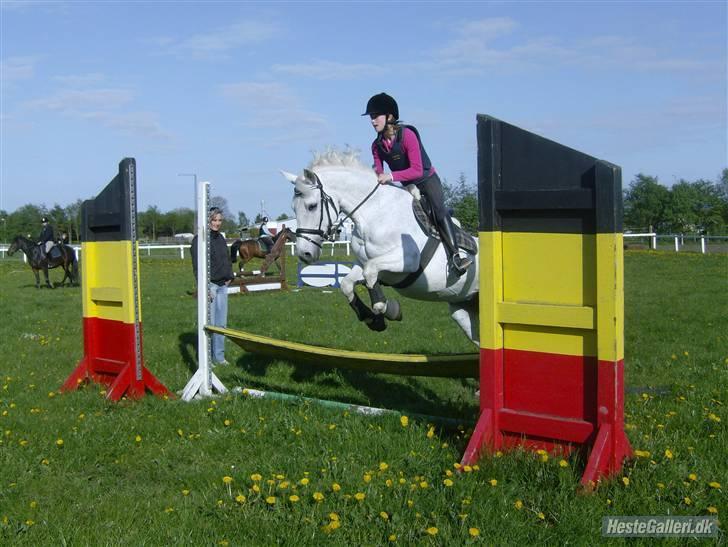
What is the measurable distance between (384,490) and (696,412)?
110 inches

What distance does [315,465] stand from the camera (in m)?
4.57

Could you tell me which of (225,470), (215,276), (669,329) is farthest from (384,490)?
(669,329)

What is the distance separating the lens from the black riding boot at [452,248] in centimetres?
659

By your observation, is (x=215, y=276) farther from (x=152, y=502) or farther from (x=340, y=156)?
(x=152, y=502)

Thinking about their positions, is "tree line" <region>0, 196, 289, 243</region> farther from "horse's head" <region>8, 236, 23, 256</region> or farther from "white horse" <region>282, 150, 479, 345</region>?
"white horse" <region>282, 150, 479, 345</region>

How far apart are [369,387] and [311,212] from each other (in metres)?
1.94

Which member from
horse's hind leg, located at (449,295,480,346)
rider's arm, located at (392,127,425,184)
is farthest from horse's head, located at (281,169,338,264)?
horse's hind leg, located at (449,295,480,346)

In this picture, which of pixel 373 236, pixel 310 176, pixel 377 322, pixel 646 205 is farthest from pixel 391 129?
pixel 646 205

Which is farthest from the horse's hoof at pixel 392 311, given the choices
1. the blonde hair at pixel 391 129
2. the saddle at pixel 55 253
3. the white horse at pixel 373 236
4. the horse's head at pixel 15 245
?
the horse's head at pixel 15 245

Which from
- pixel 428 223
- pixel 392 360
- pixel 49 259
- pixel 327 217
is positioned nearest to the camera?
pixel 392 360

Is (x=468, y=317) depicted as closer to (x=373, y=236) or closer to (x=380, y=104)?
(x=373, y=236)

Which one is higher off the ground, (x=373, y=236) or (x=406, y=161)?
(x=406, y=161)

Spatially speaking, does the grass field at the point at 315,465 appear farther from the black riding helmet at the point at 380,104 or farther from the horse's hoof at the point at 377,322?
the black riding helmet at the point at 380,104

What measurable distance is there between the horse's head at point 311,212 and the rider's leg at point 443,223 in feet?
2.82
